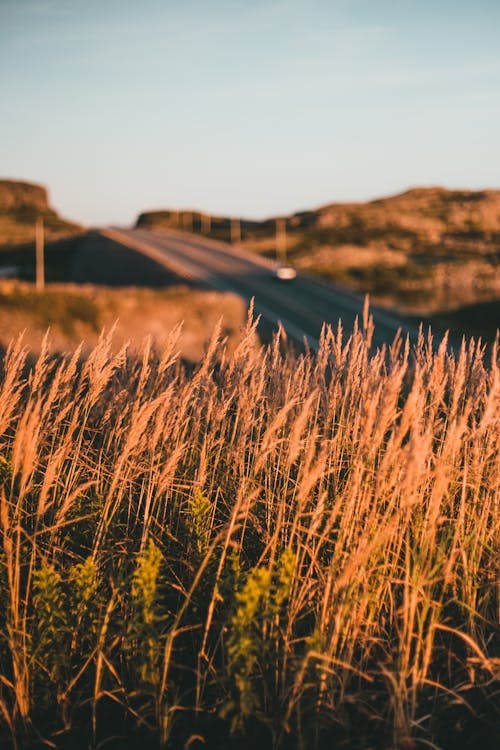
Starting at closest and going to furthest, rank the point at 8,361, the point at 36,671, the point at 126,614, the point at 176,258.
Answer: the point at 36,671 < the point at 126,614 < the point at 8,361 < the point at 176,258

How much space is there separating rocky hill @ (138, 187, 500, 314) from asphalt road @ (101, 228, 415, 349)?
5827 mm

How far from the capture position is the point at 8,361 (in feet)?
14.9

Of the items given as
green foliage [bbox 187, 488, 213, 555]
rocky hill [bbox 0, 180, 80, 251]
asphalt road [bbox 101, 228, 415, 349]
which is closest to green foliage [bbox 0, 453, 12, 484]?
green foliage [bbox 187, 488, 213, 555]

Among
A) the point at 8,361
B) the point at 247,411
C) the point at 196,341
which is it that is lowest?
the point at 196,341

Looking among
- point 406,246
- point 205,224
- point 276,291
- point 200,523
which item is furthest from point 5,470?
point 205,224

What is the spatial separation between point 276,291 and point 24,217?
133 meters

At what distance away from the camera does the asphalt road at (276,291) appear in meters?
29.7

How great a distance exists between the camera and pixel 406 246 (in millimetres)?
82562

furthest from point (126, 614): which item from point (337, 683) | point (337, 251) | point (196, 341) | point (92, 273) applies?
point (337, 251)

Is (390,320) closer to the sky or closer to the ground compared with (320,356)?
closer to the ground

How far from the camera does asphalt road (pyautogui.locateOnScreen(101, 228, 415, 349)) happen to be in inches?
1170

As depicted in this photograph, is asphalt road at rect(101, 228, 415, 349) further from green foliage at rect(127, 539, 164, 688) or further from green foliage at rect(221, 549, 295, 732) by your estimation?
green foliage at rect(127, 539, 164, 688)

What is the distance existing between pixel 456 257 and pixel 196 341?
54.5 metres

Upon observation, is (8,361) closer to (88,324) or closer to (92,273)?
(88,324)
